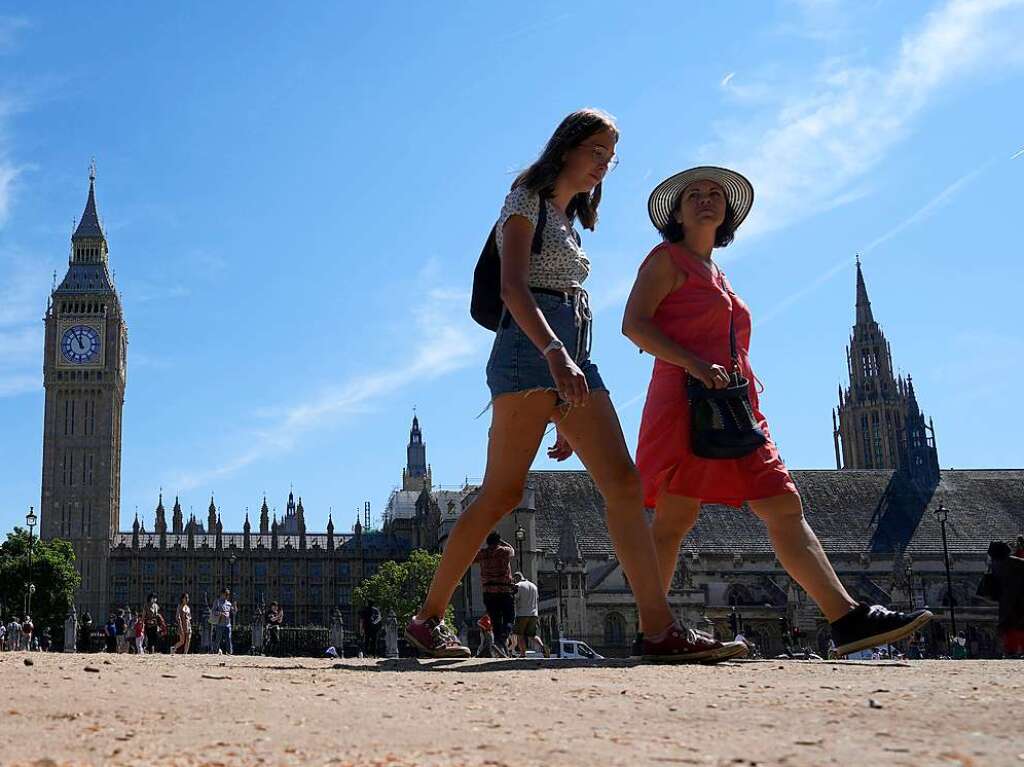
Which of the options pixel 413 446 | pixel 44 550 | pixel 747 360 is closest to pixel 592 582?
pixel 44 550

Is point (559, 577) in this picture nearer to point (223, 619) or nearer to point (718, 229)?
point (223, 619)

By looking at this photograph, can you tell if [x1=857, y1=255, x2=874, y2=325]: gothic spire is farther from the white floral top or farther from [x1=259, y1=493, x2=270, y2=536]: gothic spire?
the white floral top

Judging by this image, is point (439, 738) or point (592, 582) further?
point (592, 582)

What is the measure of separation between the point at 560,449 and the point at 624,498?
0.52m

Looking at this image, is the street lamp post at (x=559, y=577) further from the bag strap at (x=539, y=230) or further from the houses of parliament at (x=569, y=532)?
the bag strap at (x=539, y=230)

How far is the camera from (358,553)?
91875 millimetres

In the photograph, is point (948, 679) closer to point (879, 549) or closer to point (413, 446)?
point (879, 549)

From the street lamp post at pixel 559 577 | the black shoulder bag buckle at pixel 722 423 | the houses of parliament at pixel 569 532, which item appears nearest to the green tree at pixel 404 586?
the houses of parliament at pixel 569 532

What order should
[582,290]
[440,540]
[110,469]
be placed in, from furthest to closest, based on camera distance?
1. [110,469]
2. [440,540]
3. [582,290]

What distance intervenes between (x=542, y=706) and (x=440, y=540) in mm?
70261

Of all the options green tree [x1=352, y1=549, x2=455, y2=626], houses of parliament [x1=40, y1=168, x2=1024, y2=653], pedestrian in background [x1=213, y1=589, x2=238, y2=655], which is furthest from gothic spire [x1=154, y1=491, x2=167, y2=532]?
pedestrian in background [x1=213, y1=589, x2=238, y2=655]

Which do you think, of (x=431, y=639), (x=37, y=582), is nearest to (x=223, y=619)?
(x=431, y=639)

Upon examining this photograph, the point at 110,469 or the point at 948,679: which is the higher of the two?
the point at 110,469

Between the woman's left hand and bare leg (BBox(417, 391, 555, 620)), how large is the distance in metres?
0.23
